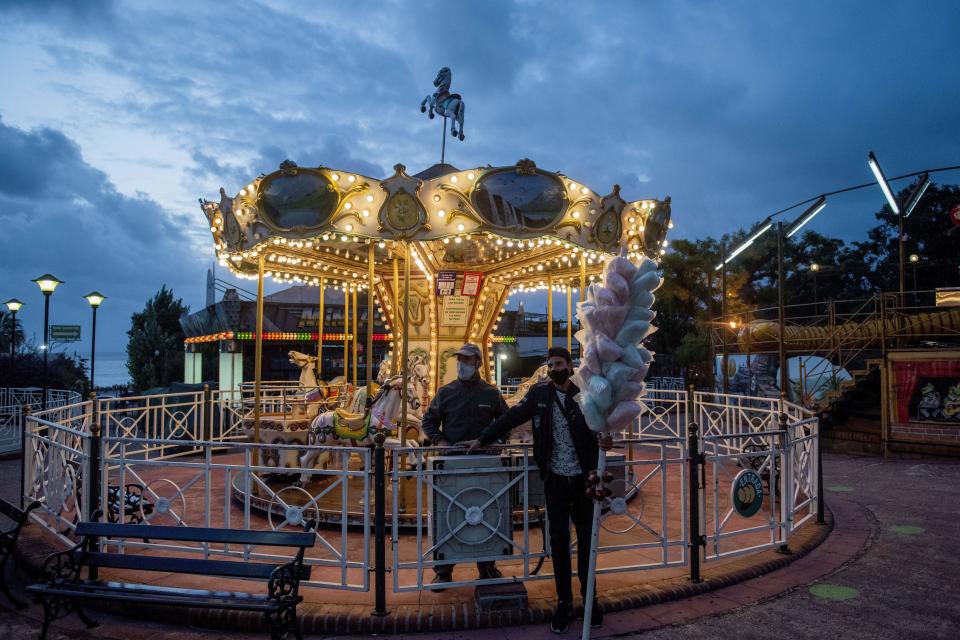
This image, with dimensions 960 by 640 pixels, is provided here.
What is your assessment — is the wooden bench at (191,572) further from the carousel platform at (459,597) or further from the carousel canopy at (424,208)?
the carousel canopy at (424,208)

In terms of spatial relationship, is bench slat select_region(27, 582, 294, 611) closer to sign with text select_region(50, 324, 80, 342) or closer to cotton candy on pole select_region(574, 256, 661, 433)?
cotton candy on pole select_region(574, 256, 661, 433)

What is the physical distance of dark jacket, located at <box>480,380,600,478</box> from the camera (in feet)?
13.8

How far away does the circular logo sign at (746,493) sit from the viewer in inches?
215

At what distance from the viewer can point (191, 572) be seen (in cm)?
372

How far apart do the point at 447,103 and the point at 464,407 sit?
5346 millimetres

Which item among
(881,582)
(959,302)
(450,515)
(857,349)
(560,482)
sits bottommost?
(881,582)

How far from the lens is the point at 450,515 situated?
15.1 feet

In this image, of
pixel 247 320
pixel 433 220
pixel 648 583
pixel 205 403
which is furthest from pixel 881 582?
pixel 247 320

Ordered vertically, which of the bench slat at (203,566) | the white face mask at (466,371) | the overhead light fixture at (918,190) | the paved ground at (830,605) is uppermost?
the overhead light fixture at (918,190)

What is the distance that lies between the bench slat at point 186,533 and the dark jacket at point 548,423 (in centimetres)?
163

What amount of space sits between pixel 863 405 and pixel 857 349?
1.51 meters

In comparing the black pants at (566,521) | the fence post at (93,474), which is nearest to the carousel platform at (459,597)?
the black pants at (566,521)

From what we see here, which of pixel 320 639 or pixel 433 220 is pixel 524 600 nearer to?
pixel 320 639

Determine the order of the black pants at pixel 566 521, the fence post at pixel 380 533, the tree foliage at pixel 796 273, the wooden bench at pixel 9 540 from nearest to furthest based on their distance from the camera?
the black pants at pixel 566 521 → the fence post at pixel 380 533 → the wooden bench at pixel 9 540 → the tree foliage at pixel 796 273
